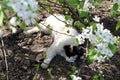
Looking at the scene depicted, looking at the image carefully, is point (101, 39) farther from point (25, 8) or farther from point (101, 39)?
point (25, 8)

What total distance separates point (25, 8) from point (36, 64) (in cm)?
235

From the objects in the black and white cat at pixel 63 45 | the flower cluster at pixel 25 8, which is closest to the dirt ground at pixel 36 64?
the black and white cat at pixel 63 45

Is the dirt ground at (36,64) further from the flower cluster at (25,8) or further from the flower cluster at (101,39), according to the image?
the flower cluster at (25,8)

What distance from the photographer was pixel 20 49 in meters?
4.19

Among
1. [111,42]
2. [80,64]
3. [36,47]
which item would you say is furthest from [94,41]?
[36,47]

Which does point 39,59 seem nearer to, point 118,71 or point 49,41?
point 49,41

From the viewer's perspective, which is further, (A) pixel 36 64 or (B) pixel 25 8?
(A) pixel 36 64

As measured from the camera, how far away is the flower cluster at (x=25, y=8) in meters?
1.57

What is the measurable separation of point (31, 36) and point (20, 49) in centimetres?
27

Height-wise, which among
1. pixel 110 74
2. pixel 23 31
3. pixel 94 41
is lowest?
pixel 110 74

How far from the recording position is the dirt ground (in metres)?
3.89

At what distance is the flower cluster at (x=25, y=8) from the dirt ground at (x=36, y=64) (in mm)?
2072

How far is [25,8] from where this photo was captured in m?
1.60

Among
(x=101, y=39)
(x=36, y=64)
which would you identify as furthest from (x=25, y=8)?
(x=36, y=64)
